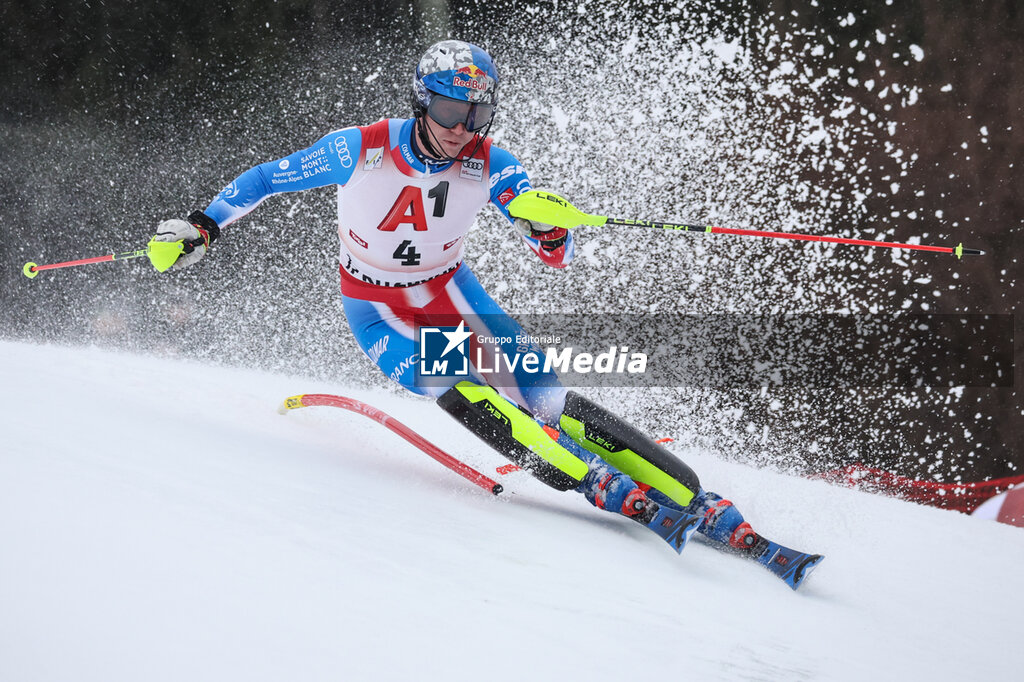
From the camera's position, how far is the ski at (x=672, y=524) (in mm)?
1724

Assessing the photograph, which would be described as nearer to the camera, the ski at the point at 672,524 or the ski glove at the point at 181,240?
the ski at the point at 672,524

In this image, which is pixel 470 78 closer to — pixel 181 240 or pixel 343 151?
pixel 343 151

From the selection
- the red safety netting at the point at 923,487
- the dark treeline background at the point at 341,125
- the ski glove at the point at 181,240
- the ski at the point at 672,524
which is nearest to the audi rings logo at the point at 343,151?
the ski glove at the point at 181,240

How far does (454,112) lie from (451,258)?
1.71ft

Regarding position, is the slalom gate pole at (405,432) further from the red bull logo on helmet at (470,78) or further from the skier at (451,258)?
the red bull logo on helmet at (470,78)

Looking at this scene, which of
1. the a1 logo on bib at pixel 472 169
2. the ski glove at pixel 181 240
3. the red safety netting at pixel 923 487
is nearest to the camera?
the ski glove at pixel 181 240

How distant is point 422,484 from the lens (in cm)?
208

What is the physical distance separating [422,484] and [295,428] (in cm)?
79

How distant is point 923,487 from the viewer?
3.58m

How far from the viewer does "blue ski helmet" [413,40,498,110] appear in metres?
1.96

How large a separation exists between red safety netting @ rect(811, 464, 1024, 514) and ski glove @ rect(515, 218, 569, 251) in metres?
2.43

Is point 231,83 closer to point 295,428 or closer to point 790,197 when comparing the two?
point 295,428

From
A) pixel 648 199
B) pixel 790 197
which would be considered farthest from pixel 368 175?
pixel 790 197

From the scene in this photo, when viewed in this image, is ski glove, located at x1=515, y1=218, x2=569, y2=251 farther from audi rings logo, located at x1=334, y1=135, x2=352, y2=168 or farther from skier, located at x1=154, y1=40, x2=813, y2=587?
audi rings logo, located at x1=334, y1=135, x2=352, y2=168
